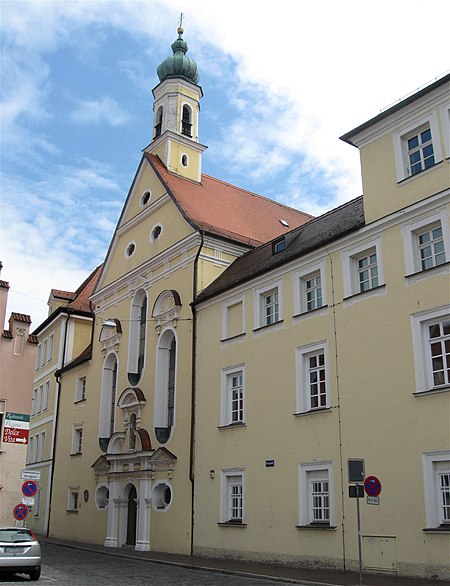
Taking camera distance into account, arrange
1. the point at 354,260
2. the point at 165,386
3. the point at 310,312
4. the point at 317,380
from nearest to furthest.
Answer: the point at 354,260, the point at 317,380, the point at 310,312, the point at 165,386

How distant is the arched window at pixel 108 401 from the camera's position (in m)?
31.6

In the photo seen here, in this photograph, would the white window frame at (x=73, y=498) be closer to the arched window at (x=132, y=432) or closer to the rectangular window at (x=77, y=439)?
the rectangular window at (x=77, y=439)

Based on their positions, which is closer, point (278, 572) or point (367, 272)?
point (278, 572)

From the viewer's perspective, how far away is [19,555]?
640 inches

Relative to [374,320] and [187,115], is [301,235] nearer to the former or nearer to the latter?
[374,320]

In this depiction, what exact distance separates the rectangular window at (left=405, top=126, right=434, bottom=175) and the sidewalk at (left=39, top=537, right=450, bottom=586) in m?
10.3

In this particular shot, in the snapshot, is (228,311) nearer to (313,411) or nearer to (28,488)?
(313,411)

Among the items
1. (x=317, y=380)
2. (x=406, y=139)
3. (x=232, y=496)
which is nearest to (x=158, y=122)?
(x=406, y=139)

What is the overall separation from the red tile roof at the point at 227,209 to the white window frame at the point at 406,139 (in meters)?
10.2

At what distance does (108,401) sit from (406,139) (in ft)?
64.4

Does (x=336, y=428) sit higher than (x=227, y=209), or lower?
lower

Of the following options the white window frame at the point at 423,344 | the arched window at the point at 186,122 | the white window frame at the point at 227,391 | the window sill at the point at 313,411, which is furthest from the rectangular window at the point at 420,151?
the arched window at the point at 186,122

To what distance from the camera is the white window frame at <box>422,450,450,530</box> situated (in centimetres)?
1541

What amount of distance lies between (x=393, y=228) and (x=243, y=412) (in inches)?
320
